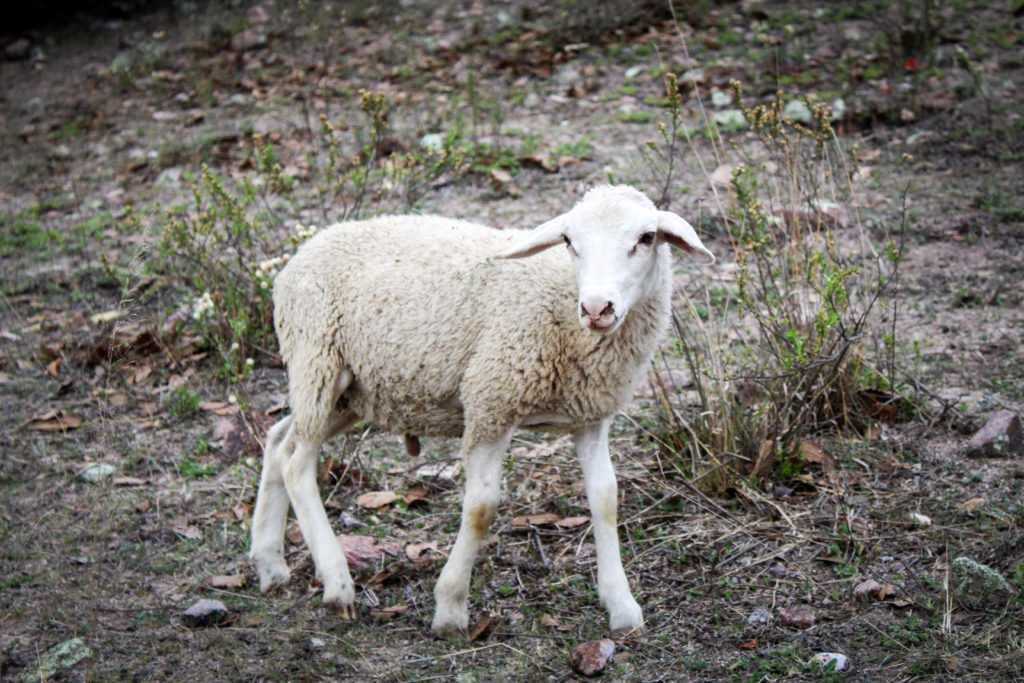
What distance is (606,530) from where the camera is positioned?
379cm

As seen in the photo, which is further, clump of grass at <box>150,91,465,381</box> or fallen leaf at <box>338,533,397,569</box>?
clump of grass at <box>150,91,465,381</box>

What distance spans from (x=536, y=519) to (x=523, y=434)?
2.72 ft

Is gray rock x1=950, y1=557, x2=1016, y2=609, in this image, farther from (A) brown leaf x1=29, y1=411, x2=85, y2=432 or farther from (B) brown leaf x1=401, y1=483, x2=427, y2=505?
(A) brown leaf x1=29, y1=411, x2=85, y2=432

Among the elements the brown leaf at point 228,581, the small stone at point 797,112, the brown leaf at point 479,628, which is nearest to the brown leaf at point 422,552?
the brown leaf at point 479,628

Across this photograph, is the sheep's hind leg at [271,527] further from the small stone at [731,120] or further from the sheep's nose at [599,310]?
the small stone at [731,120]

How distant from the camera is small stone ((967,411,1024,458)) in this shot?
4.28m

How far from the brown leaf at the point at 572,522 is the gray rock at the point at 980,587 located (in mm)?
1499

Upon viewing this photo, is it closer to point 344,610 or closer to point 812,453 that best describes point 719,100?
point 812,453

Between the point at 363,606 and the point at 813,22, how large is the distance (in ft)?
24.0

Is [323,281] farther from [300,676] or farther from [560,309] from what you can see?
[300,676]

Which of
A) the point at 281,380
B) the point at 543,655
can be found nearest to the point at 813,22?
the point at 281,380

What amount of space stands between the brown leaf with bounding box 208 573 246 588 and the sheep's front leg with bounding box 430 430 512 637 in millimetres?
963

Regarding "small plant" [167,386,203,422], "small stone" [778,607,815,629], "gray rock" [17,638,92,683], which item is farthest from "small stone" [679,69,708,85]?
"gray rock" [17,638,92,683]

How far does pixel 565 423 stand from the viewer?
3789 mm
